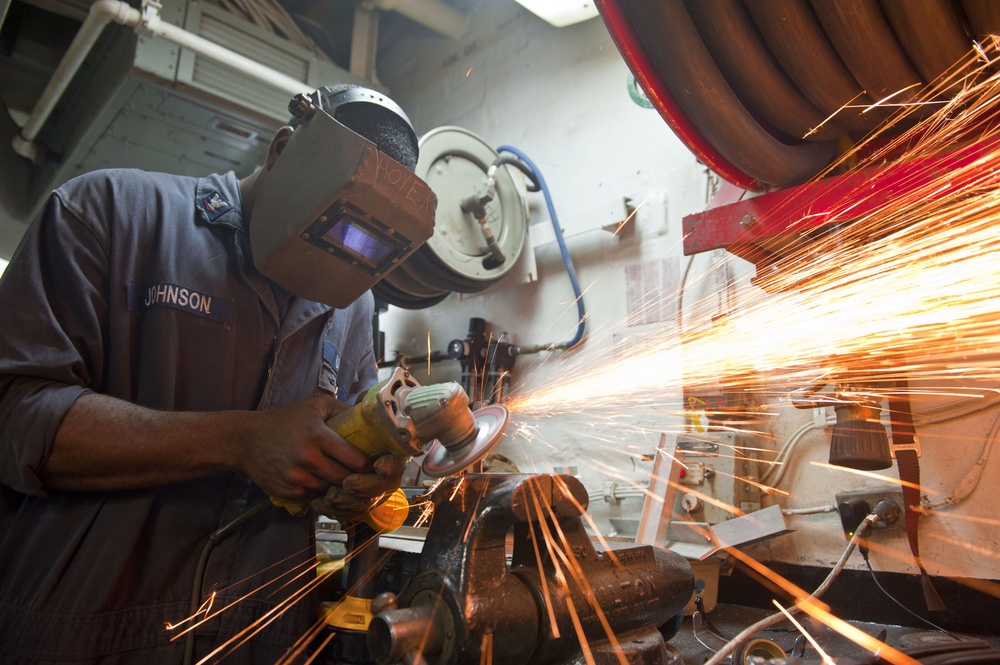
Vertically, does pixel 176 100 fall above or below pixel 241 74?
below

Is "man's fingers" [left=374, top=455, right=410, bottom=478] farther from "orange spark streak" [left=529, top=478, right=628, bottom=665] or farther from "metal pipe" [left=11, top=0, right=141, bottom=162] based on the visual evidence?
"metal pipe" [left=11, top=0, right=141, bottom=162]

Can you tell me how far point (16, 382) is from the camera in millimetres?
1331

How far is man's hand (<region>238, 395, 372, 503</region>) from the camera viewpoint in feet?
4.43

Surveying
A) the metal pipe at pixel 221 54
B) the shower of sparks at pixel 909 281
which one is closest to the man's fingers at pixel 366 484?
the shower of sparks at pixel 909 281

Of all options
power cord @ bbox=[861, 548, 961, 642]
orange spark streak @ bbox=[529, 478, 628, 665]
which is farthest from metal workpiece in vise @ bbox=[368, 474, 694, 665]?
power cord @ bbox=[861, 548, 961, 642]

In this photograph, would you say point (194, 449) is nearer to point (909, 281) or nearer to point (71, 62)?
point (909, 281)

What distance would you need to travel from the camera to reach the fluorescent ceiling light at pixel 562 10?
3.34 m

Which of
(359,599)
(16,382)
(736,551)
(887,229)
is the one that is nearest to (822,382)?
(887,229)

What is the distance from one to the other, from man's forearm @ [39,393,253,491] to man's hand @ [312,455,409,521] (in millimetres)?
233

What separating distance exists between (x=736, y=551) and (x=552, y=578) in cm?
127

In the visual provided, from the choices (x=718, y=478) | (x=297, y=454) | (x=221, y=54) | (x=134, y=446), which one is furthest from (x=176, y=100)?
(x=718, y=478)

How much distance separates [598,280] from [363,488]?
6.99 ft

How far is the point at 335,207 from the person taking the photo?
58.4 inches

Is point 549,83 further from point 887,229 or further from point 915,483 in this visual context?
point 915,483
